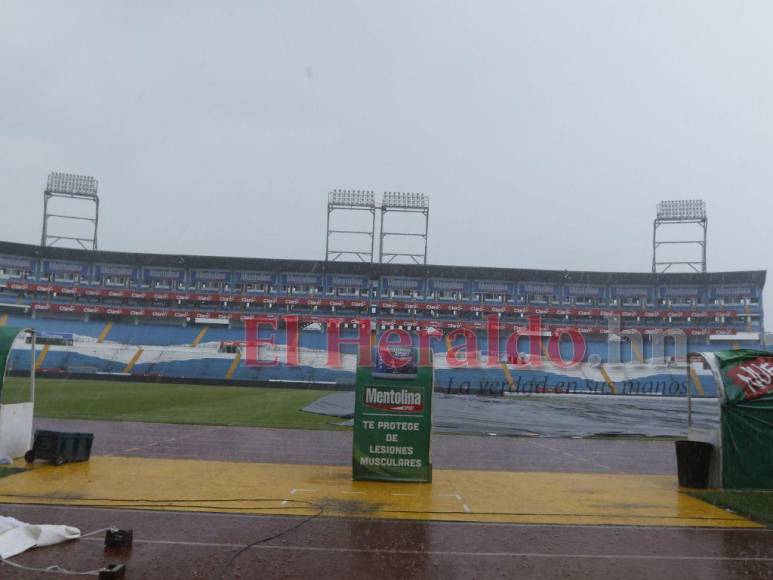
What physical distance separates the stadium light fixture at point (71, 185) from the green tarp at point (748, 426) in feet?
213

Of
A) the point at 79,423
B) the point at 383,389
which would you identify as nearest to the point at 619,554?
the point at 383,389

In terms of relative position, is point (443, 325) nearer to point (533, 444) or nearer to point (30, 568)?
point (533, 444)

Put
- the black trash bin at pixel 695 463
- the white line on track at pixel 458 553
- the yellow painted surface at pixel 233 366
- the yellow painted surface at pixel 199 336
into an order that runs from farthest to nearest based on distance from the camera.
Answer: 1. the yellow painted surface at pixel 199 336
2. the yellow painted surface at pixel 233 366
3. the black trash bin at pixel 695 463
4. the white line on track at pixel 458 553

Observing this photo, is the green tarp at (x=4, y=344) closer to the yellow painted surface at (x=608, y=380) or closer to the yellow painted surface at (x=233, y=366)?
the yellow painted surface at (x=233, y=366)

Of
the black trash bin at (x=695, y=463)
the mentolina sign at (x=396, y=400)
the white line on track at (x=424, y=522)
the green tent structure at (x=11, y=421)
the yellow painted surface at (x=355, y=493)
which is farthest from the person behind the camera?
the green tent structure at (x=11, y=421)

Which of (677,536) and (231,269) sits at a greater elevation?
(231,269)

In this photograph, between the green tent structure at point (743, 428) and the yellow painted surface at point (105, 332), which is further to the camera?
the yellow painted surface at point (105, 332)

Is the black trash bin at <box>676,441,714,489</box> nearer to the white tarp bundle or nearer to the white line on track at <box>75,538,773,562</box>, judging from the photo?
the white line on track at <box>75,538,773,562</box>

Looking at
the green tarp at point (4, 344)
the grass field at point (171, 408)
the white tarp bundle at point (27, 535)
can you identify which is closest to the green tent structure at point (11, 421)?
the green tarp at point (4, 344)

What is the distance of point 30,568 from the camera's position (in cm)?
562

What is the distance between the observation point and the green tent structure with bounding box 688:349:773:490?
33.5 feet

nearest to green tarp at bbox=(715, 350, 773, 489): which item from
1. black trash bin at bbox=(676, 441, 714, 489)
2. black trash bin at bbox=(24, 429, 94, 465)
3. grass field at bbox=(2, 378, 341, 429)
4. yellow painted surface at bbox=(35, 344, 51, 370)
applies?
black trash bin at bbox=(676, 441, 714, 489)

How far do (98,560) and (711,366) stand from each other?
384 inches

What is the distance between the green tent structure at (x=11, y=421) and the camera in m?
11.0
